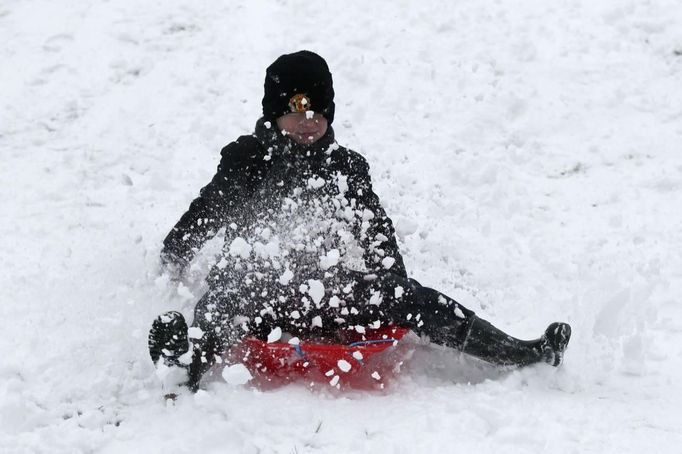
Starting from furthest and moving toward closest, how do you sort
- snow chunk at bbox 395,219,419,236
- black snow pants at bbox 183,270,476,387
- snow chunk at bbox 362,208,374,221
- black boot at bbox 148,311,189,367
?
snow chunk at bbox 395,219,419,236, snow chunk at bbox 362,208,374,221, black snow pants at bbox 183,270,476,387, black boot at bbox 148,311,189,367

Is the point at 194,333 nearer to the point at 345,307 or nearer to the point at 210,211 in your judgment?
the point at 345,307

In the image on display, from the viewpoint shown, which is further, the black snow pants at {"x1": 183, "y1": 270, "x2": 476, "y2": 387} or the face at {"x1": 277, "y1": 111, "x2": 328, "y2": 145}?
the face at {"x1": 277, "y1": 111, "x2": 328, "y2": 145}

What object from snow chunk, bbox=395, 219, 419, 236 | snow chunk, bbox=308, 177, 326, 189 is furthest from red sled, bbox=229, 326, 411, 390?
snow chunk, bbox=395, 219, 419, 236

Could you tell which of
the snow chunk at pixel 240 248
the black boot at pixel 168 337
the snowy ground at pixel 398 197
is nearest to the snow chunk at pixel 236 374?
the snowy ground at pixel 398 197

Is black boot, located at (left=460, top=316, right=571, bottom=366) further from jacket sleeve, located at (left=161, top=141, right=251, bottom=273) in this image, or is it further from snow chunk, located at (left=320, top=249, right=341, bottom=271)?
jacket sleeve, located at (left=161, top=141, right=251, bottom=273)

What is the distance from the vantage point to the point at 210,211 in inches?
136

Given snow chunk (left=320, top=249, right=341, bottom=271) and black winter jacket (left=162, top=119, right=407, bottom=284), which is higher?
black winter jacket (left=162, top=119, right=407, bottom=284)

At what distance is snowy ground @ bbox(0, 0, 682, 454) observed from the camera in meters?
2.66

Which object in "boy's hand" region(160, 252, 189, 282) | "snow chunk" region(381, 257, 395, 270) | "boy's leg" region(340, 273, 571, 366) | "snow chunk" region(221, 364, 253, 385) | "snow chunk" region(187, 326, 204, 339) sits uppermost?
"snow chunk" region(381, 257, 395, 270)

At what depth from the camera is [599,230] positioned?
4.27m

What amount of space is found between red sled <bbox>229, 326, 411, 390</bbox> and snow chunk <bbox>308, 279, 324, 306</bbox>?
19cm

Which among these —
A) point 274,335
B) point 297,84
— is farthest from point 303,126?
point 274,335

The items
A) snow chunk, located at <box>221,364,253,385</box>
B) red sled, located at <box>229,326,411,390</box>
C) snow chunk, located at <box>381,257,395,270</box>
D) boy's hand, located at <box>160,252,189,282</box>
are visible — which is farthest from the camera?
boy's hand, located at <box>160,252,189,282</box>

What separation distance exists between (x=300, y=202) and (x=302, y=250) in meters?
0.26
